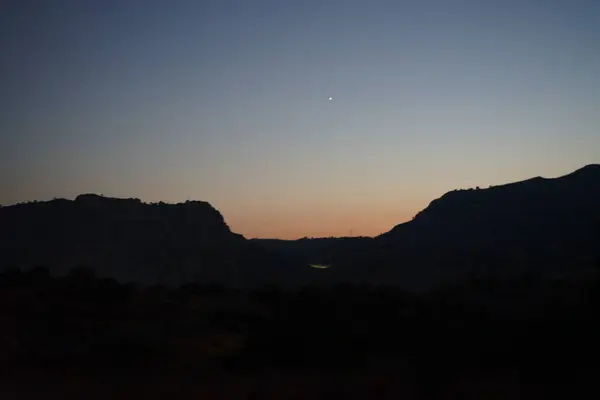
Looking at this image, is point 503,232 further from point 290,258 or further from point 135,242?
point 135,242

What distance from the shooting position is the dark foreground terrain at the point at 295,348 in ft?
45.9

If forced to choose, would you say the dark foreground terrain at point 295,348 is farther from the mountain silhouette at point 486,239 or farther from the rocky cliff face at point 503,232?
the rocky cliff face at point 503,232

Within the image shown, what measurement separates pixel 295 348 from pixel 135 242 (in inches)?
2432

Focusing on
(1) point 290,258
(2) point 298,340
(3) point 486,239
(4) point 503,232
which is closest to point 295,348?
(2) point 298,340

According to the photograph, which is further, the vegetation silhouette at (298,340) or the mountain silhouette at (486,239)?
the mountain silhouette at (486,239)

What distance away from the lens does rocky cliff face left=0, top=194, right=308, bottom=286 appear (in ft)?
224

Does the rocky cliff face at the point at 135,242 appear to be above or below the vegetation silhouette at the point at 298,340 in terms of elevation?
above

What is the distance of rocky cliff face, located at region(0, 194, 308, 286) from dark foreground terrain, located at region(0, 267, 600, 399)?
1640 inches

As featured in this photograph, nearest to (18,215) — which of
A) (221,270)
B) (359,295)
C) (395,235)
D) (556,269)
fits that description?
(221,270)

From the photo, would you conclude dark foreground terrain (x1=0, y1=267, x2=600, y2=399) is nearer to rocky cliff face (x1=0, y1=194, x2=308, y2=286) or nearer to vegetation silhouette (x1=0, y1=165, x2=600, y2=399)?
vegetation silhouette (x1=0, y1=165, x2=600, y2=399)

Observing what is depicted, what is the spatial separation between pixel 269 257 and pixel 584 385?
63270 millimetres

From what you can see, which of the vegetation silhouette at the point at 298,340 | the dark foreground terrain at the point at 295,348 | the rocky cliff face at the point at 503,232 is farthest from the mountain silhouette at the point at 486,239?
the dark foreground terrain at the point at 295,348

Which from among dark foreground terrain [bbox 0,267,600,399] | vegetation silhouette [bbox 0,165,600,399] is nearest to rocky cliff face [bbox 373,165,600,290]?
vegetation silhouette [bbox 0,165,600,399]

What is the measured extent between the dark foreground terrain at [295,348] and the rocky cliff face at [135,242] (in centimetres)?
4166
